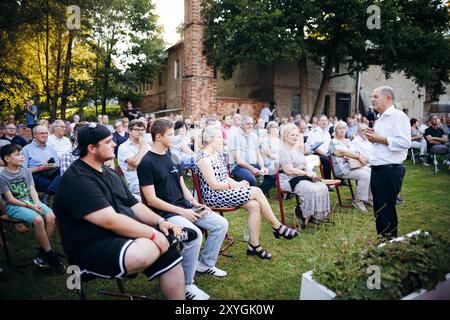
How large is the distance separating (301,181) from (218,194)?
5.38ft

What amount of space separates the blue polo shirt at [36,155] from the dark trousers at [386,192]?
15.3 feet

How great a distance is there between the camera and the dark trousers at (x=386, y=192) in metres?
3.79

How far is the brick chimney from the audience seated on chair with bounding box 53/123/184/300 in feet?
49.9

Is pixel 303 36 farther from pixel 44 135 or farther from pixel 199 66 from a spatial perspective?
pixel 44 135

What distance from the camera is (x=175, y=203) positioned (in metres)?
3.42

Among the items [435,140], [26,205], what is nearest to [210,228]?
[26,205]

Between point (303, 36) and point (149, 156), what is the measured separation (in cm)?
1614

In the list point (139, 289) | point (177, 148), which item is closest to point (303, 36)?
point (177, 148)

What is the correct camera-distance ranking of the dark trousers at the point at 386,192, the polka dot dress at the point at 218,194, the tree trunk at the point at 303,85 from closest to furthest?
the dark trousers at the point at 386,192 → the polka dot dress at the point at 218,194 → the tree trunk at the point at 303,85

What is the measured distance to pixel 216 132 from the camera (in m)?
4.04

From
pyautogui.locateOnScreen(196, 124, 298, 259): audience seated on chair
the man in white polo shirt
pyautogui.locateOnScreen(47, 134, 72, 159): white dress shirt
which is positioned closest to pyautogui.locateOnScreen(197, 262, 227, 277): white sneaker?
pyautogui.locateOnScreen(196, 124, 298, 259): audience seated on chair

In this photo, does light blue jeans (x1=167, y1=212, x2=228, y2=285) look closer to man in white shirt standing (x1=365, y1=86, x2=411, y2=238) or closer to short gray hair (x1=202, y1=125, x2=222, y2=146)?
short gray hair (x1=202, y1=125, x2=222, y2=146)

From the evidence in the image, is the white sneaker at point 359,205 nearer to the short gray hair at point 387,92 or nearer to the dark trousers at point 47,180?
the short gray hair at point 387,92

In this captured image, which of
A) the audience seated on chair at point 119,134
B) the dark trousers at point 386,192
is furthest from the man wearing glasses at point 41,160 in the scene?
the dark trousers at point 386,192
